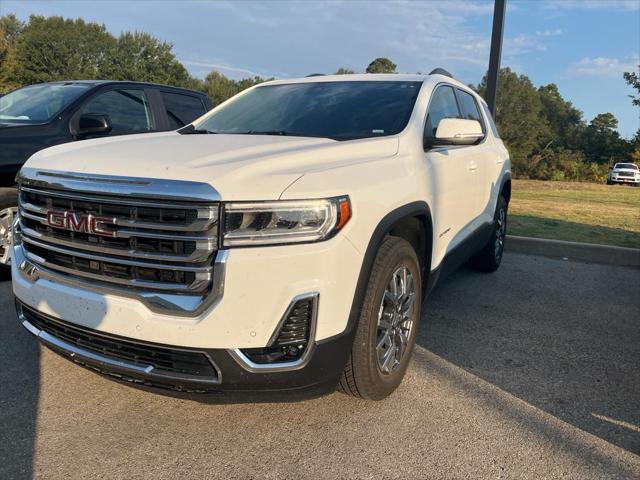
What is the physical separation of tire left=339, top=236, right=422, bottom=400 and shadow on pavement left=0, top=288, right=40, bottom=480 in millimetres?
1485

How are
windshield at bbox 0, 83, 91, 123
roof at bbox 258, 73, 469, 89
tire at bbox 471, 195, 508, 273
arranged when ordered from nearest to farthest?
roof at bbox 258, 73, 469, 89
windshield at bbox 0, 83, 91, 123
tire at bbox 471, 195, 508, 273

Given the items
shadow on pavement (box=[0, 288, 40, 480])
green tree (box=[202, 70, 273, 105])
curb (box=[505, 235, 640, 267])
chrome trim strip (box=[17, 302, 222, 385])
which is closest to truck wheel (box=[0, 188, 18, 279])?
shadow on pavement (box=[0, 288, 40, 480])

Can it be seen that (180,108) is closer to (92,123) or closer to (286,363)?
(92,123)

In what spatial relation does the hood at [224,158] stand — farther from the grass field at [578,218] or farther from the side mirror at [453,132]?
the grass field at [578,218]

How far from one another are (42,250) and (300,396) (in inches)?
58.5

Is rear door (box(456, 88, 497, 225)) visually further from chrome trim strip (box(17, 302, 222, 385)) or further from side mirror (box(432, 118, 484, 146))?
chrome trim strip (box(17, 302, 222, 385))

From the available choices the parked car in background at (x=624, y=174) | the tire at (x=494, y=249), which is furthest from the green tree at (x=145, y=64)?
the tire at (x=494, y=249)

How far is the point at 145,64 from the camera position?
5409 centimetres

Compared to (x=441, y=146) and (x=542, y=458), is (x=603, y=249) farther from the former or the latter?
(x=542, y=458)

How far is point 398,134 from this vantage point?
3.19 meters

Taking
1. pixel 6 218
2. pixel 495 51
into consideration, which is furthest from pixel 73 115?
pixel 495 51

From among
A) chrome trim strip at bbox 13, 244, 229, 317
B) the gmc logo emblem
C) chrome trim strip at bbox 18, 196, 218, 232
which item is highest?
chrome trim strip at bbox 18, 196, 218, 232

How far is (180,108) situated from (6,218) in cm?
240

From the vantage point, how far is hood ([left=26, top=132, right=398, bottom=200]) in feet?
7.25
